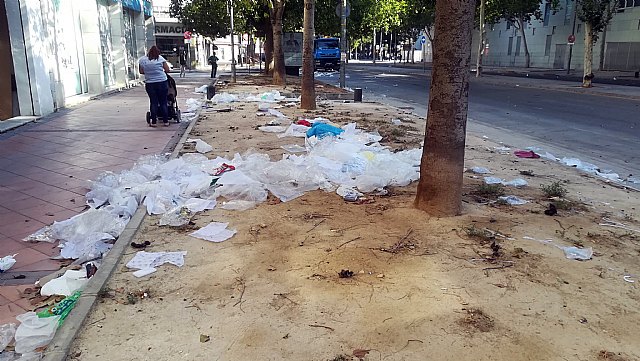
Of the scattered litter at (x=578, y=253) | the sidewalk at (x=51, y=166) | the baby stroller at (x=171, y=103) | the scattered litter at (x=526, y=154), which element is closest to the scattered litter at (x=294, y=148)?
the sidewalk at (x=51, y=166)

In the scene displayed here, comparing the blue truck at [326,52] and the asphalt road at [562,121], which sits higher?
the blue truck at [326,52]

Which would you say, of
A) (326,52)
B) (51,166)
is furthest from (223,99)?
(326,52)

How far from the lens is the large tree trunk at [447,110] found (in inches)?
181

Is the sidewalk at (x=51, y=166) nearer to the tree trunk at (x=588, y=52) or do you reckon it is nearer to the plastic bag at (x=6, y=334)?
the plastic bag at (x=6, y=334)

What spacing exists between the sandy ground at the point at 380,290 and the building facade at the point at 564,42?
101 ft

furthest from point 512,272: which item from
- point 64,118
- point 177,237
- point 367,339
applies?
point 64,118

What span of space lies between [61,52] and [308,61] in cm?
667

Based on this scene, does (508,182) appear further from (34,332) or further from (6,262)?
(6,262)

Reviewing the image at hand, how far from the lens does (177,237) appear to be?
15.1ft

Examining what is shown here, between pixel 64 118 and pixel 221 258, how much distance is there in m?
9.55

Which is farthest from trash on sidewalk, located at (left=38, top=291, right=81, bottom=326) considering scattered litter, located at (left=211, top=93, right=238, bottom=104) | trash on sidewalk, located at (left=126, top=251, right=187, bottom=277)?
scattered litter, located at (left=211, top=93, right=238, bottom=104)

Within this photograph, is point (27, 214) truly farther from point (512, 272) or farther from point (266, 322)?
point (512, 272)

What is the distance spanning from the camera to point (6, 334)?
318cm

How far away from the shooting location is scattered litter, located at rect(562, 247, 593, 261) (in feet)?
13.3
